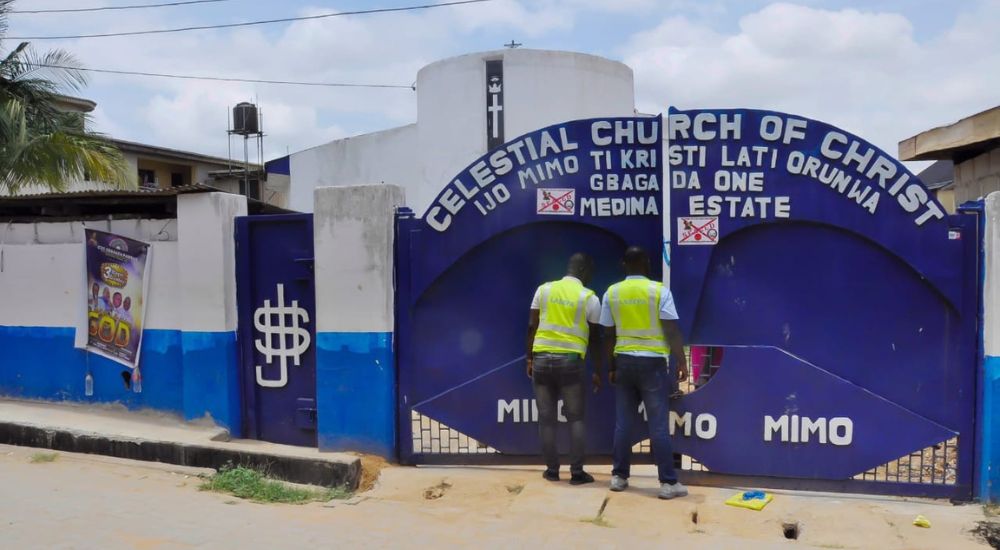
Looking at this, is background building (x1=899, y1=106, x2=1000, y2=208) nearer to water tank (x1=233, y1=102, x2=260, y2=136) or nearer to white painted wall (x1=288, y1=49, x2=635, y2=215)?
white painted wall (x1=288, y1=49, x2=635, y2=215)

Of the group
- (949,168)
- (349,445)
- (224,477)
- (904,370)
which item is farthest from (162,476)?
(949,168)

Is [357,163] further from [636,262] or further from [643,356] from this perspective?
[643,356]

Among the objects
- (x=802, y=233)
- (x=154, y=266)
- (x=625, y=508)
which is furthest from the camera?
(x=154, y=266)

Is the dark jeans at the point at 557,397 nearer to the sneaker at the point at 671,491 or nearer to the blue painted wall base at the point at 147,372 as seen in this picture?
the sneaker at the point at 671,491

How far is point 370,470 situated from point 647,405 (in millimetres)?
2122

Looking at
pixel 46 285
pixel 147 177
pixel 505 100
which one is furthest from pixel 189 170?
pixel 46 285

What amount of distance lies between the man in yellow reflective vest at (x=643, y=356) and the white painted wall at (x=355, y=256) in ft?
5.79

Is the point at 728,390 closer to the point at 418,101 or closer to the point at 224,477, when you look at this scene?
the point at 224,477

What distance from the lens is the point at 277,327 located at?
22.1 feet

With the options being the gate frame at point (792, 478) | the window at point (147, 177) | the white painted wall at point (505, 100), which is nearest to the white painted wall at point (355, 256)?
the gate frame at point (792, 478)

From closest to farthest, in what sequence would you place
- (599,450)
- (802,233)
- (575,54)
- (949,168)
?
(802,233)
(599,450)
(575,54)
(949,168)

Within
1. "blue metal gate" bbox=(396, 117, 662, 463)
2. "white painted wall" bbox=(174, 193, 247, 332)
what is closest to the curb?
"blue metal gate" bbox=(396, 117, 662, 463)

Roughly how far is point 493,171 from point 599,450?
2.22 metres

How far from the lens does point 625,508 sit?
5.22 meters
